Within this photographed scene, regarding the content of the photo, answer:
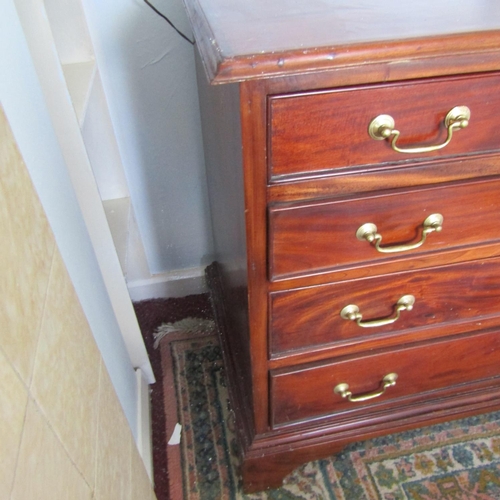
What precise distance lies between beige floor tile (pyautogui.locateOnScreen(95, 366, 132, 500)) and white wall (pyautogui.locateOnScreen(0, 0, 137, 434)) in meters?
0.11

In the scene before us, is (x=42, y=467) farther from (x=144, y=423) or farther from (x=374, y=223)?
(x=144, y=423)

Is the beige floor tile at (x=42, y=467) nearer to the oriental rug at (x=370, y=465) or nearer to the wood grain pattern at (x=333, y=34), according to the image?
the wood grain pattern at (x=333, y=34)

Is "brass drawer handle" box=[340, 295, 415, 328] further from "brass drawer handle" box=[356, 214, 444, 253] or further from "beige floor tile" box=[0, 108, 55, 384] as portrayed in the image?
"beige floor tile" box=[0, 108, 55, 384]

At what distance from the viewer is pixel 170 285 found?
1.35 m

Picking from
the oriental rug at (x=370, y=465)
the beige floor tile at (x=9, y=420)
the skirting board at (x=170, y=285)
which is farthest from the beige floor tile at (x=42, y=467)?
the skirting board at (x=170, y=285)

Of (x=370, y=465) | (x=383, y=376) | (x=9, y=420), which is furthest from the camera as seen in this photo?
(x=370, y=465)

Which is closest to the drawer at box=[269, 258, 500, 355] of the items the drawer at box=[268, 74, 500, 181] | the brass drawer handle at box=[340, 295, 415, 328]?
the brass drawer handle at box=[340, 295, 415, 328]

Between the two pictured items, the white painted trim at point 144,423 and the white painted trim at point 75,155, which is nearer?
the white painted trim at point 75,155

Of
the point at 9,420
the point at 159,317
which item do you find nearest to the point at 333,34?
the point at 9,420

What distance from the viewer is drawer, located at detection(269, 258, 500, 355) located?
73 centimetres

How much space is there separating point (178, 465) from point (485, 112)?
0.89m

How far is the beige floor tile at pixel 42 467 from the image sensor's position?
36 centimetres

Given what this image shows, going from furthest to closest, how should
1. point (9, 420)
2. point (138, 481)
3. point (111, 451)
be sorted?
point (138, 481), point (111, 451), point (9, 420)

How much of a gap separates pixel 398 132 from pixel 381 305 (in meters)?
0.31
